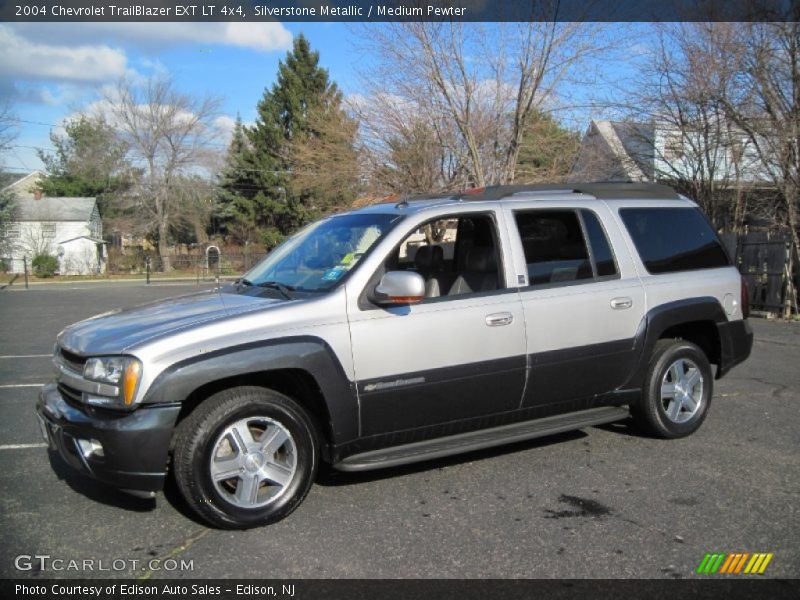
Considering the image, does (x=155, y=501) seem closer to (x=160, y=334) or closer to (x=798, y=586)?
(x=160, y=334)

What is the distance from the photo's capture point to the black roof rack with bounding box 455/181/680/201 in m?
4.76

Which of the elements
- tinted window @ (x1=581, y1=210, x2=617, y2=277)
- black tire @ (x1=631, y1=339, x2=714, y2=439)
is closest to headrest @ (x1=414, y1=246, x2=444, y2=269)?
tinted window @ (x1=581, y1=210, x2=617, y2=277)

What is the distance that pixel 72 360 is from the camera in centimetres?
387

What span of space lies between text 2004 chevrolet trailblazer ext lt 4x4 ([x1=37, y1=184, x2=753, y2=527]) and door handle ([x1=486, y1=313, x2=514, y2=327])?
0.01 metres

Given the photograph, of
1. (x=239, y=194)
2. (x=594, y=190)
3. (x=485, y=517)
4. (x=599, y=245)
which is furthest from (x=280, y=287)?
(x=239, y=194)

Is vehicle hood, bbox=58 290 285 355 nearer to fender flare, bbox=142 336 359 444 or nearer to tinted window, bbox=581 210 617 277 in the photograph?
fender flare, bbox=142 336 359 444

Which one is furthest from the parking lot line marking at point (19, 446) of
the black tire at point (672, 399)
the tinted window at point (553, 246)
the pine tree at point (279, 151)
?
the pine tree at point (279, 151)

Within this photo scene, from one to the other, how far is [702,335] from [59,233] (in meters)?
53.9

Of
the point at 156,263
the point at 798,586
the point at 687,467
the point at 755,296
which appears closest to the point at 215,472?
the point at 798,586

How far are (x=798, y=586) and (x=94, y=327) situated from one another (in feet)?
13.0

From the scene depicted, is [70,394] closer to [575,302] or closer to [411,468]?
[411,468]

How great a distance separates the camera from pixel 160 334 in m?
3.60

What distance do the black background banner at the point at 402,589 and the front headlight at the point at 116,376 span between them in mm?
863

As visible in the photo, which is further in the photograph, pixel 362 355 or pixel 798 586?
pixel 362 355
